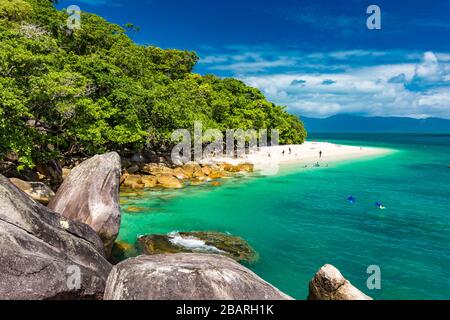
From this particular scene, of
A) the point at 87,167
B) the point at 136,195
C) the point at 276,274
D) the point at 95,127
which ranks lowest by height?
the point at 276,274

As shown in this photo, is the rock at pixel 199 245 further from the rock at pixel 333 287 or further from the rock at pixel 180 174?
the rock at pixel 180 174

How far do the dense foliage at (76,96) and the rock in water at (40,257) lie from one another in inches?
383

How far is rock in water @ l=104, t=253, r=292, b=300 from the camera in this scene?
6.18 m

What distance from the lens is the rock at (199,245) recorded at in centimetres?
1586

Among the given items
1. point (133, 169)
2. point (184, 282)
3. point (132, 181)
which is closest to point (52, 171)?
point (132, 181)

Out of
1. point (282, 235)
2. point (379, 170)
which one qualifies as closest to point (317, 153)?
point (379, 170)

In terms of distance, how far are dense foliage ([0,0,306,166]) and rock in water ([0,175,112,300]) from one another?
31.9 ft

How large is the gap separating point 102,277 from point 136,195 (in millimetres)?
19791

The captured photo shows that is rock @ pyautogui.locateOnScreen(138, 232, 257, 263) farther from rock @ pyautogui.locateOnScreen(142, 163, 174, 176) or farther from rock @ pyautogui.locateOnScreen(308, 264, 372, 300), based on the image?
rock @ pyautogui.locateOnScreen(142, 163, 174, 176)

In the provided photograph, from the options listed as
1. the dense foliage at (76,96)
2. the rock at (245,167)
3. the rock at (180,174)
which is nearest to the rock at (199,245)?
the dense foliage at (76,96)

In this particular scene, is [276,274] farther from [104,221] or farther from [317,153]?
[317,153]

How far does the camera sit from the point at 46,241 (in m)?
8.77

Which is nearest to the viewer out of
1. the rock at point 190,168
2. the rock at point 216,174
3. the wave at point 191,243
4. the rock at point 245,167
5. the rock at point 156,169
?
the wave at point 191,243

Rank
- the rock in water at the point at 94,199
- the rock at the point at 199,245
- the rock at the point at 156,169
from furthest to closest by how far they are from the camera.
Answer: the rock at the point at 156,169
the rock at the point at 199,245
the rock in water at the point at 94,199
